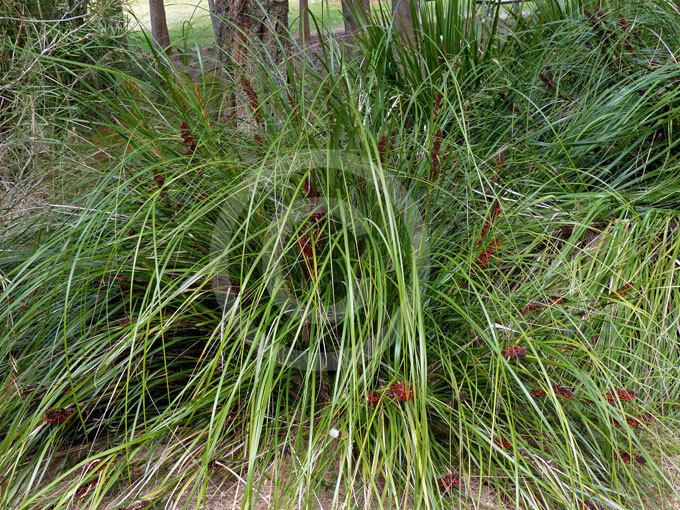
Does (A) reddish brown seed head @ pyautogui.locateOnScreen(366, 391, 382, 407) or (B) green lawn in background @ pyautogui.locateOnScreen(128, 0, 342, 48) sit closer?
(A) reddish brown seed head @ pyautogui.locateOnScreen(366, 391, 382, 407)

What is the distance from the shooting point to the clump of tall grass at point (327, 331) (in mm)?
1976

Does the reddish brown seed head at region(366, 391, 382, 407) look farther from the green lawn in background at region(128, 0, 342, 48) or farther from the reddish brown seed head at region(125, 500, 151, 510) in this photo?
the green lawn in background at region(128, 0, 342, 48)

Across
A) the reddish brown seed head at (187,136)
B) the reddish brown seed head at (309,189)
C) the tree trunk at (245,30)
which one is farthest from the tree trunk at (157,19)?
the reddish brown seed head at (309,189)

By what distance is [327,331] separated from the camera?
7.03 feet

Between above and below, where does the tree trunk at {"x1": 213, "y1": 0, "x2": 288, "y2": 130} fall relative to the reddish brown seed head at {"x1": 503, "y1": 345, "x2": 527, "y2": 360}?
above

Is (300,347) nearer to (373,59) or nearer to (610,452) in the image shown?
(610,452)

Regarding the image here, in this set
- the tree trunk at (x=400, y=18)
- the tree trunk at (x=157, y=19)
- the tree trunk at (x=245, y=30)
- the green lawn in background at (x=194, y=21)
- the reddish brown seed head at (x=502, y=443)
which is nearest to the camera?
the reddish brown seed head at (x=502, y=443)

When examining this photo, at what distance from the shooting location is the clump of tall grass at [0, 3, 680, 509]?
6.48 feet

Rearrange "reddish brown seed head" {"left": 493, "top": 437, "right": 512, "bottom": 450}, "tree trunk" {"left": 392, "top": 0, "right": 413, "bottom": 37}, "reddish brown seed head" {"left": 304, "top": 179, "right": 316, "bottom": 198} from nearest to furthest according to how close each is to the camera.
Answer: "reddish brown seed head" {"left": 493, "top": 437, "right": 512, "bottom": 450} → "reddish brown seed head" {"left": 304, "top": 179, "right": 316, "bottom": 198} → "tree trunk" {"left": 392, "top": 0, "right": 413, "bottom": 37}

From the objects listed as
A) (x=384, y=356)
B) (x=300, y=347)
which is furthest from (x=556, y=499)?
(x=300, y=347)

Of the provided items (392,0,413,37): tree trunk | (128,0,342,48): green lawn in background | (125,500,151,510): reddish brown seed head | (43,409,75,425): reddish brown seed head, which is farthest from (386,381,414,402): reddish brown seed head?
(392,0,413,37): tree trunk

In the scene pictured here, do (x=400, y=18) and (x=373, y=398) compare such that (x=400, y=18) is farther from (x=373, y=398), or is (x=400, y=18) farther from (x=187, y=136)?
(x=373, y=398)

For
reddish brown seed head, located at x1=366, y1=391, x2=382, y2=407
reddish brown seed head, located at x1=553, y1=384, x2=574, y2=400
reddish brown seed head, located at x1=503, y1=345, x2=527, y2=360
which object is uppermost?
reddish brown seed head, located at x1=503, y1=345, x2=527, y2=360

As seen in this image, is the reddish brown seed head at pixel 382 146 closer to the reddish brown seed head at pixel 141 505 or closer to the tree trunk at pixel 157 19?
the reddish brown seed head at pixel 141 505
